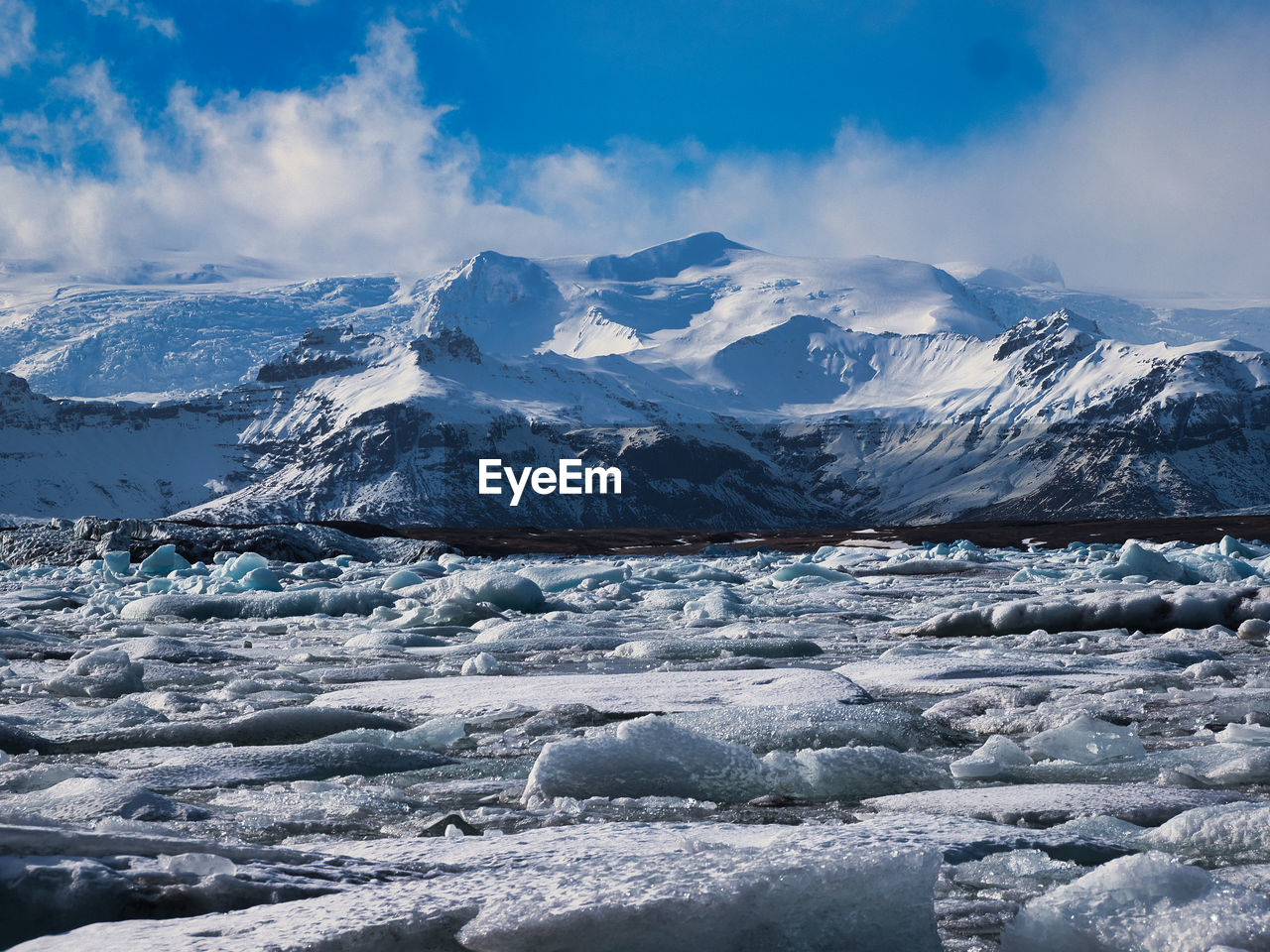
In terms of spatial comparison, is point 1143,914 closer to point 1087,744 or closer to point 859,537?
point 1087,744

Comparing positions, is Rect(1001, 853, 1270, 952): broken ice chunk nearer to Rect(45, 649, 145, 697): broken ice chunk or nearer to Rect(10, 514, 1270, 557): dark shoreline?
Rect(45, 649, 145, 697): broken ice chunk

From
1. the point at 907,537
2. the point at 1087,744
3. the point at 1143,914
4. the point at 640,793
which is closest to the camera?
the point at 1143,914

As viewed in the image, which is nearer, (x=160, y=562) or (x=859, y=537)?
(x=160, y=562)

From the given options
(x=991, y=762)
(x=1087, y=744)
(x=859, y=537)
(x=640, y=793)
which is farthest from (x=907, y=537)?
(x=640, y=793)

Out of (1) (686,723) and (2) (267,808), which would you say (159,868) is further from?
(1) (686,723)

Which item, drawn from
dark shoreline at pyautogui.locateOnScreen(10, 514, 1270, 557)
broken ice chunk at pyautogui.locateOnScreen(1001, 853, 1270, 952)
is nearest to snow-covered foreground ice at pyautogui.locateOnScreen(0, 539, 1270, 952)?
broken ice chunk at pyautogui.locateOnScreen(1001, 853, 1270, 952)

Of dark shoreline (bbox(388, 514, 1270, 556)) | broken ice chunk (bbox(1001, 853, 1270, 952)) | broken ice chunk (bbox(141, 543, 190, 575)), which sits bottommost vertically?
dark shoreline (bbox(388, 514, 1270, 556))

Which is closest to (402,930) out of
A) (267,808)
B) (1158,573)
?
(267,808)

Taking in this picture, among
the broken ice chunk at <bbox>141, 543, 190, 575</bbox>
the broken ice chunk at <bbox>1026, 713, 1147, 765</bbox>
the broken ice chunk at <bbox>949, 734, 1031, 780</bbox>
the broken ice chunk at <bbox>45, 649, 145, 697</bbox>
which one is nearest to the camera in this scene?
the broken ice chunk at <bbox>949, 734, 1031, 780</bbox>
